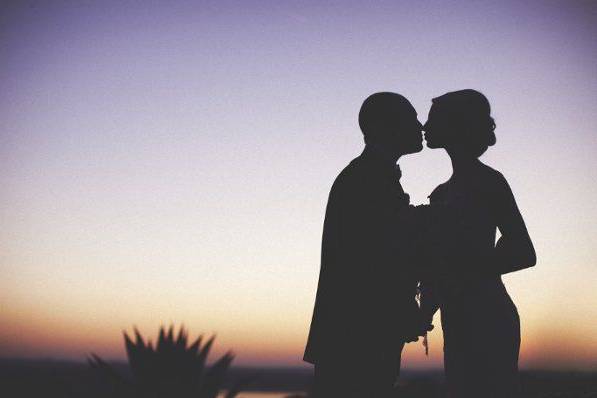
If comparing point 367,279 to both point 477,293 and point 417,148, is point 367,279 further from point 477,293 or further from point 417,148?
point 417,148

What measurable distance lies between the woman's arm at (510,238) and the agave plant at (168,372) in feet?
8.22

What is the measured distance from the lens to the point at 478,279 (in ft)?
19.1

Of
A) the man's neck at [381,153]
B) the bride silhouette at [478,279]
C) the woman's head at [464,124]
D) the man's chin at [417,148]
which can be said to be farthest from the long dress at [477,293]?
the man's neck at [381,153]

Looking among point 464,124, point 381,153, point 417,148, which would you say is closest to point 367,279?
point 381,153

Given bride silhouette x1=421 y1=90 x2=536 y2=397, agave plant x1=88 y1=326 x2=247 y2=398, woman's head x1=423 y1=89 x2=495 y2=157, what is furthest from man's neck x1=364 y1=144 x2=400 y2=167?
agave plant x1=88 y1=326 x2=247 y2=398

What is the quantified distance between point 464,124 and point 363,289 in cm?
189

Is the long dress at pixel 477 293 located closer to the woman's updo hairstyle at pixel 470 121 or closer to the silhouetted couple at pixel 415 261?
the silhouetted couple at pixel 415 261

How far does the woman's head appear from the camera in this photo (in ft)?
19.8

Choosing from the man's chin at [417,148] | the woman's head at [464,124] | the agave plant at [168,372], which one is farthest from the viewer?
the woman's head at [464,124]

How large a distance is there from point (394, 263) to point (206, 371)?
5.41ft

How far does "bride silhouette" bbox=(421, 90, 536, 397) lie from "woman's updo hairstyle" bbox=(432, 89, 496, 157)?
0.79 ft

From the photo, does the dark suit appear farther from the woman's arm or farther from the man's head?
the woman's arm

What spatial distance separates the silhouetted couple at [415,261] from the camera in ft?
17.0

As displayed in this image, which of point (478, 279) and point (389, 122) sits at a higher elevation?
point (389, 122)
